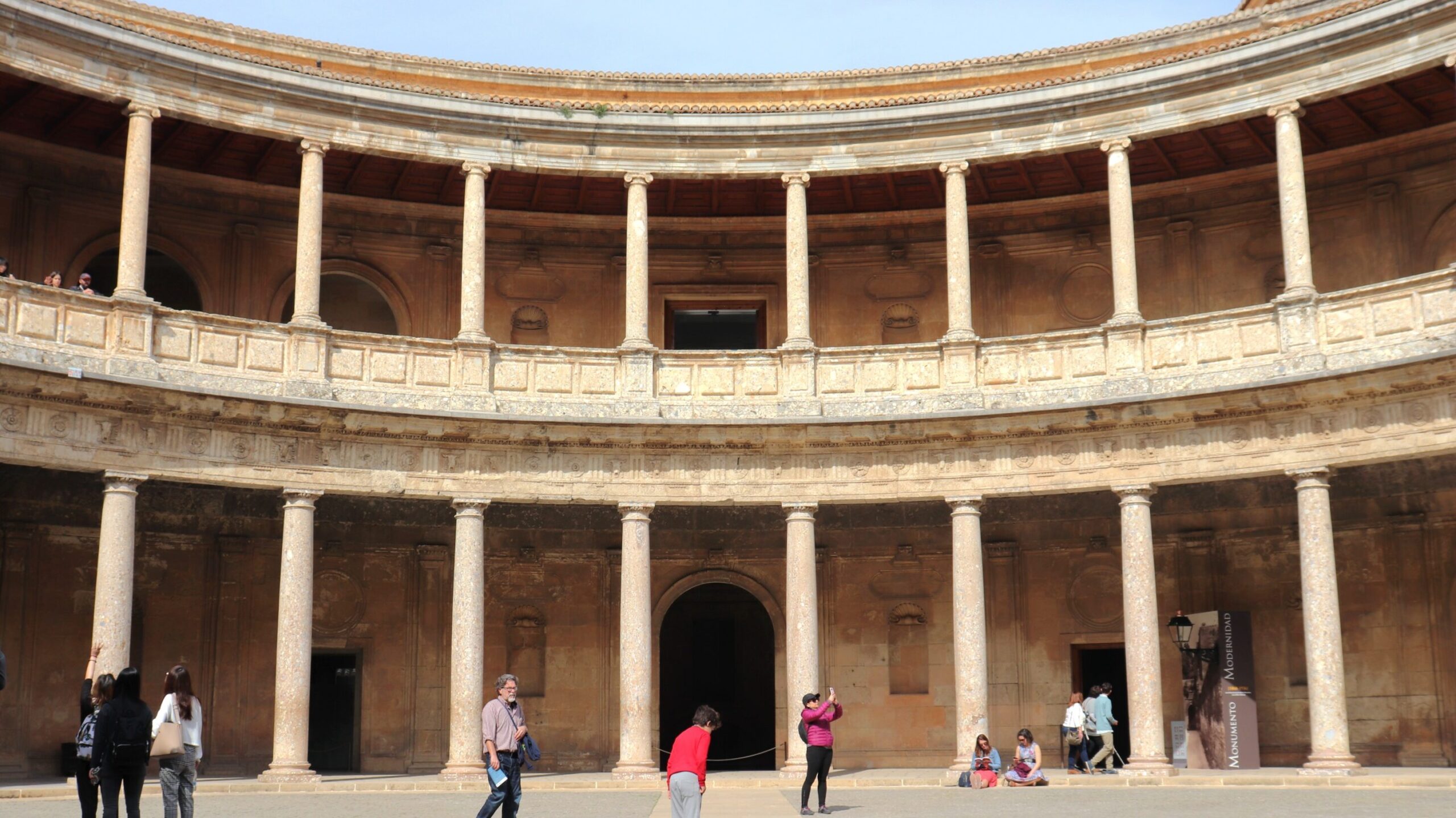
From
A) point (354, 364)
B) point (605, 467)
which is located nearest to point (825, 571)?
point (605, 467)

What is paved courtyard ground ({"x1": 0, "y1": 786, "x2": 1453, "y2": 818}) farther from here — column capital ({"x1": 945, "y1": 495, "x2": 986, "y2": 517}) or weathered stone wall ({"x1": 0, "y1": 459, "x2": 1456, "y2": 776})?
weathered stone wall ({"x1": 0, "y1": 459, "x2": 1456, "y2": 776})

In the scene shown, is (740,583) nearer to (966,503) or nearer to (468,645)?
(966,503)

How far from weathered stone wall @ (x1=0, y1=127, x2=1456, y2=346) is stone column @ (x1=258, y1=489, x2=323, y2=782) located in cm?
509

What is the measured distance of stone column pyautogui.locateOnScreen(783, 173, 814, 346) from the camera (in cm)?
2312

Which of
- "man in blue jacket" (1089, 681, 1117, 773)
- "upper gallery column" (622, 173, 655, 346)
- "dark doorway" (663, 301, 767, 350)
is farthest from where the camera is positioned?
"dark doorway" (663, 301, 767, 350)

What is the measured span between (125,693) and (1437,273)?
15.9 metres

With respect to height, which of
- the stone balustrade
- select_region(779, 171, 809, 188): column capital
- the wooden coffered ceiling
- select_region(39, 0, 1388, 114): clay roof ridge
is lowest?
the stone balustrade

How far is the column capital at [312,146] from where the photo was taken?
878 inches

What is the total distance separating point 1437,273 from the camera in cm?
1981

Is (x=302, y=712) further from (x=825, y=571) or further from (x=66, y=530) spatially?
(x=825, y=571)

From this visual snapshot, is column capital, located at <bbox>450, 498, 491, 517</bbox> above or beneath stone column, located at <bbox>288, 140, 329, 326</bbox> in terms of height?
beneath

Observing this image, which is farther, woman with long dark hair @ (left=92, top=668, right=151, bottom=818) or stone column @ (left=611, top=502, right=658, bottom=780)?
stone column @ (left=611, top=502, right=658, bottom=780)

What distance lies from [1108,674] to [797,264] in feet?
28.0

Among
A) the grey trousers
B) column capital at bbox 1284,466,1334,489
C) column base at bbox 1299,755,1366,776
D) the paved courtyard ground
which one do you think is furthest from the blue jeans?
column capital at bbox 1284,466,1334,489
